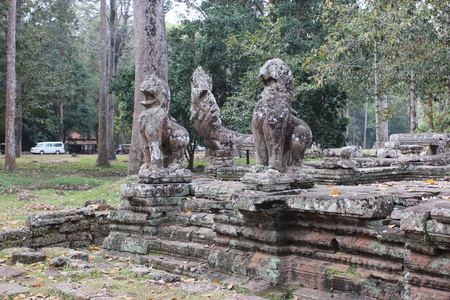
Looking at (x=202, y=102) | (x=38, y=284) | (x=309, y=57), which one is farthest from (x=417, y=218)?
(x=309, y=57)

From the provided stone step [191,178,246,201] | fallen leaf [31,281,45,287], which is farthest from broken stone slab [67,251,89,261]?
stone step [191,178,246,201]

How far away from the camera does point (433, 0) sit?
1118 cm

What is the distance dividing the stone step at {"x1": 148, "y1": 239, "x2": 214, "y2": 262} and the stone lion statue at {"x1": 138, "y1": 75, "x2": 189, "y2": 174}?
1.09 metres

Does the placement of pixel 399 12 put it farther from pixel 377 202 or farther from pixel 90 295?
pixel 90 295

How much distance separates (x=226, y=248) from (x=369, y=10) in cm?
1041

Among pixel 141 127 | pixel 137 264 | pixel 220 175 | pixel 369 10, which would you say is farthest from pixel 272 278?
pixel 369 10

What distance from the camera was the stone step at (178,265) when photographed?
4977 millimetres

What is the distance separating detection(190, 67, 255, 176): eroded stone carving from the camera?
308 inches

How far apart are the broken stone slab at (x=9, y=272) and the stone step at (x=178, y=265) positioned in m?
1.54

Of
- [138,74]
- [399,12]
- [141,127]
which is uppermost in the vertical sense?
[399,12]

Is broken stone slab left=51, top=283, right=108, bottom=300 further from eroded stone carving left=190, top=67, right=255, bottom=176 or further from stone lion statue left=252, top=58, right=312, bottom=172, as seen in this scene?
eroded stone carving left=190, top=67, right=255, bottom=176

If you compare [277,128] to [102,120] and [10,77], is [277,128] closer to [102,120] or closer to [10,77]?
[10,77]

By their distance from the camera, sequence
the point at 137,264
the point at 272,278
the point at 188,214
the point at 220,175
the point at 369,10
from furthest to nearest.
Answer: the point at 369,10, the point at 220,175, the point at 188,214, the point at 137,264, the point at 272,278

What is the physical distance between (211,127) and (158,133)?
6.34 ft
